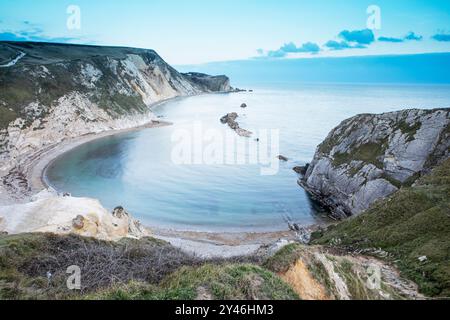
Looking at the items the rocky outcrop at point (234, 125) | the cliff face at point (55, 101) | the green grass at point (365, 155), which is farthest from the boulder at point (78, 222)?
A: the rocky outcrop at point (234, 125)

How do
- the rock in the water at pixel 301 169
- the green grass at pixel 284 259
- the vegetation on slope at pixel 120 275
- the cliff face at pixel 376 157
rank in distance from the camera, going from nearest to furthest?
the vegetation on slope at pixel 120 275 < the green grass at pixel 284 259 < the cliff face at pixel 376 157 < the rock in the water at pixel 301 169

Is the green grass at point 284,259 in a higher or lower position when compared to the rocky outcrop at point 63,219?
higher

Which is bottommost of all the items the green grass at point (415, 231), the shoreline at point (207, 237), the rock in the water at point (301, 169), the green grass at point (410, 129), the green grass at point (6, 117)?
the shoreline at point (207, 237)

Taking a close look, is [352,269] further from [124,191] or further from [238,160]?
[238,160]

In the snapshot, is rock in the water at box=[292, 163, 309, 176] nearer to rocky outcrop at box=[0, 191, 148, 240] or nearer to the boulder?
rocky outcrop at box=[0, 191, 148, 240]

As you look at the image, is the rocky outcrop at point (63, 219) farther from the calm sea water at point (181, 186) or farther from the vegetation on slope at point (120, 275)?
the calm sea water at point (181, 186)

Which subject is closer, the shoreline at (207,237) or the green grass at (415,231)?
the green grass at (415,231)

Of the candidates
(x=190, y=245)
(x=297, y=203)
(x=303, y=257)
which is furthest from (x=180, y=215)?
(x=303, y=257)
